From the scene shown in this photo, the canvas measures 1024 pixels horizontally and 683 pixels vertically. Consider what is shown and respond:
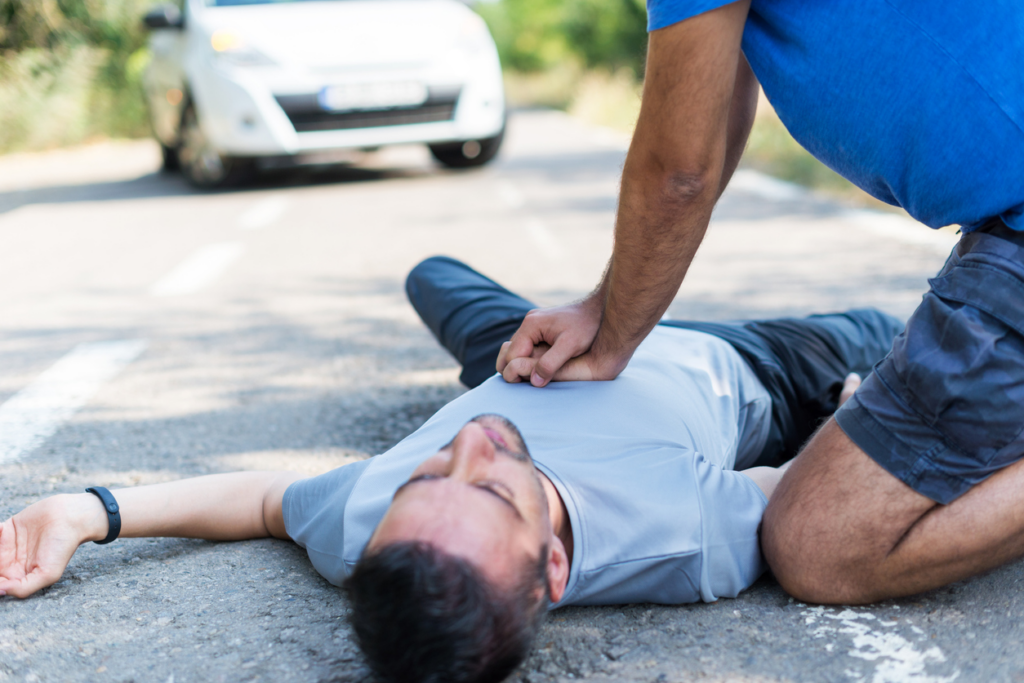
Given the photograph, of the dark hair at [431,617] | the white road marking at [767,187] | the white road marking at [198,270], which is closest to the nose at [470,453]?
the dark hair at [431,617]

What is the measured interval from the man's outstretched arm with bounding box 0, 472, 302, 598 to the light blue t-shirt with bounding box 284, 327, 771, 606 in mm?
165

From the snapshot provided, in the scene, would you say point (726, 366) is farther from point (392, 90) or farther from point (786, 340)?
point (392, 90)

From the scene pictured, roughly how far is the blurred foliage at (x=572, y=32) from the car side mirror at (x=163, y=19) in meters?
9.18

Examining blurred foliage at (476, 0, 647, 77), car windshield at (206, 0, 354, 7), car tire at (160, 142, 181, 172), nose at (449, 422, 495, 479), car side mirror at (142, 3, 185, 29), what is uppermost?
car windshield at (206, 0, 354, 7)

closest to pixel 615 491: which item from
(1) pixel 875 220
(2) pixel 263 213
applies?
(1) pixel 875 220

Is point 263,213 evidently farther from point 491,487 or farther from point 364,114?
point 491,487

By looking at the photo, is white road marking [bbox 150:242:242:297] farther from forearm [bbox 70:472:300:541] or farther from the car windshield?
the car windshield

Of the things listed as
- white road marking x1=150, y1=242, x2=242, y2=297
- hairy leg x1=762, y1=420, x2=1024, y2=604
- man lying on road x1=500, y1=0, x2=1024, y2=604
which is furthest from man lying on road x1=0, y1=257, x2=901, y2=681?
white road marking x1=150, y1=242, x2=242, y2=297

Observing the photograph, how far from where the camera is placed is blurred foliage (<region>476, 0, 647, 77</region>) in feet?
102

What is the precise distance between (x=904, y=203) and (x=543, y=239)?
177 inches

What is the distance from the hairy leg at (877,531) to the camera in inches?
76.2

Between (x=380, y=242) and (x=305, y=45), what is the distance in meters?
2.89

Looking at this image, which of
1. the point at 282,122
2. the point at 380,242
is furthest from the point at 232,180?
the point at 380,242

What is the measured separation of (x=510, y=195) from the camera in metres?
8.65
